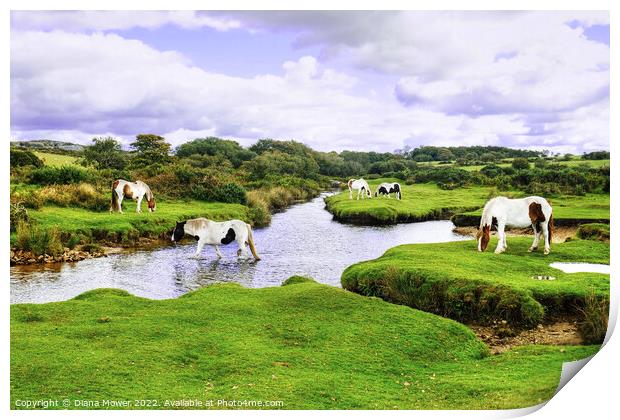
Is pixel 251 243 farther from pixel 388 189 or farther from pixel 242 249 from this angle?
pixel 388 189

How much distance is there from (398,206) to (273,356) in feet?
31.8

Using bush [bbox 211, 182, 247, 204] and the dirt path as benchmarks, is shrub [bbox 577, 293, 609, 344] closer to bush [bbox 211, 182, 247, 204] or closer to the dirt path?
the dirt path

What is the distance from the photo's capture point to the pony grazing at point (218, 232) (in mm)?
14477

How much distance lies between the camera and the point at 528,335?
10023mm

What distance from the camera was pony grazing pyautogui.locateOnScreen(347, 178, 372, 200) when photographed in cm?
1683

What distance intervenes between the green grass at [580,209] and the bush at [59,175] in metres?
10.8

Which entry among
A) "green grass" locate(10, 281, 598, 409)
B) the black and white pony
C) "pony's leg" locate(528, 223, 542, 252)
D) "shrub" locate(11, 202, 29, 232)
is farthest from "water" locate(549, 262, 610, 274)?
"shrub" locate(11, 202, 29, 232)

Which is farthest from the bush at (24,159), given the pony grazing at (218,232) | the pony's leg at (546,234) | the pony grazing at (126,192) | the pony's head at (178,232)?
the pony's leg at (546,234)

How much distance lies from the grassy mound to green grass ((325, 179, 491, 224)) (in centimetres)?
232

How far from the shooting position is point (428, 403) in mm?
7375

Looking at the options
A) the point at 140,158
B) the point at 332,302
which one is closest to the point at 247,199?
the point at 140,158

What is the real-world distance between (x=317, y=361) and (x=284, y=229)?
716 centimetres

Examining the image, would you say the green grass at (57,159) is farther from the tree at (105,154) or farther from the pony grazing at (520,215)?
the pony grazing at (520,215)

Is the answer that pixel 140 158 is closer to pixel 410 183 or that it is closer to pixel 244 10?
pixel 244 10
